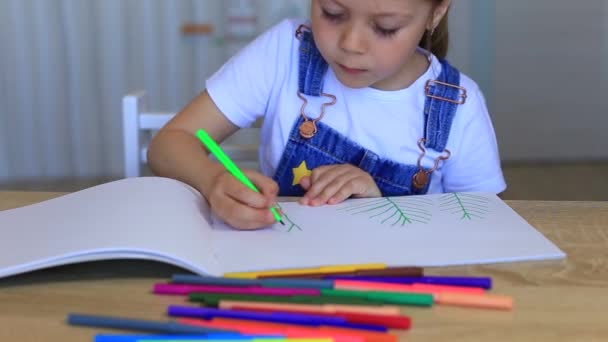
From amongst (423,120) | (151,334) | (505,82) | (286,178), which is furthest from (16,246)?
(505,82)

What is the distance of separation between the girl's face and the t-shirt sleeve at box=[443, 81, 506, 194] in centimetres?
14

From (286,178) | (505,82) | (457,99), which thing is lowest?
(505,82)

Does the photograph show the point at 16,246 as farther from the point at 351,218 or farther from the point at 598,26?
the point at 598,26

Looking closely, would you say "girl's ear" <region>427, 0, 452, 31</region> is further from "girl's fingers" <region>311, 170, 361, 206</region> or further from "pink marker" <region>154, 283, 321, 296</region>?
"pink marker" <region>154, 283, 321, 296</region>

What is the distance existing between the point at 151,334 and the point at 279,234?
0.20 m

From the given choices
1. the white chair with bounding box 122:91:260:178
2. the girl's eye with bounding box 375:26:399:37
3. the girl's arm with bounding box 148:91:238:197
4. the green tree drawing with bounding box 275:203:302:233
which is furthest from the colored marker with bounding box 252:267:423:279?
the white chair with bounding box 122:91:260:178

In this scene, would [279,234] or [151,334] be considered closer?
[151,334]

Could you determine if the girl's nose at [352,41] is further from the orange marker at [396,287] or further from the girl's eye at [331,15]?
the orange marker at [396,287]

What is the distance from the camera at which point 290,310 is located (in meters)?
0.42

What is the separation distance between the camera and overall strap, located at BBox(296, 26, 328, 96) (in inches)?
36.0

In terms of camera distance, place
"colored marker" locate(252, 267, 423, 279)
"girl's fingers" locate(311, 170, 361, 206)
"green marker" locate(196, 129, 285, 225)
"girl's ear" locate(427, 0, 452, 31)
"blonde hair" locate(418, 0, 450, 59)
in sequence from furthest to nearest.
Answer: "blonde hair" locate(418, 0, 450, 59)
"girl's ear" locate(427, 0, 452, 31)
"girl's fingers" locate(311, 170, 361, 206)
"green marker" locate(196, 129, 285, 225)
"colored marker" locate(252, 267, 423, 279)

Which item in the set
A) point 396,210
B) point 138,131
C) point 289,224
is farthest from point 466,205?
point 138,131

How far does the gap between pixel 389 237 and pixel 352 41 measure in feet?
0.85

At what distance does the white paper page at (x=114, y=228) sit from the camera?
1.61ft
